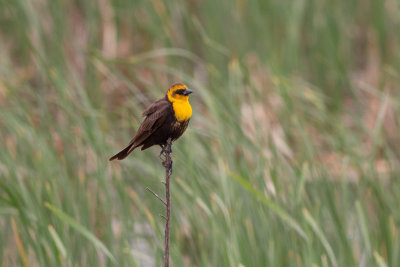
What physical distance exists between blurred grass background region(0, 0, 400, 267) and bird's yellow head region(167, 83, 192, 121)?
326 mm

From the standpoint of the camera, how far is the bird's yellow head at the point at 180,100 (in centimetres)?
165

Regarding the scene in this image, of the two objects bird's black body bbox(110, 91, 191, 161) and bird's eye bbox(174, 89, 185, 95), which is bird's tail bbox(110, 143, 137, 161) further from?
bird's eye bbox(174, 89, 185, 95)

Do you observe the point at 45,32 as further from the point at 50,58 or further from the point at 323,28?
the point at 323,28

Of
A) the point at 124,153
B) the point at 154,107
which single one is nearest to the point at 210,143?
the point at 154,107

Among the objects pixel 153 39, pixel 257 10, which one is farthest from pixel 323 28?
pixel 153 39

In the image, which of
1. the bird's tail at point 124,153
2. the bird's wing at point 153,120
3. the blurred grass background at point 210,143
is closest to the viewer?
the bird's tail at point 124,153

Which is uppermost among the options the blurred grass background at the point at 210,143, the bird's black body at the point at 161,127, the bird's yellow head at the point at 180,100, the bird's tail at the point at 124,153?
the blurred grass background at the point at 210,143

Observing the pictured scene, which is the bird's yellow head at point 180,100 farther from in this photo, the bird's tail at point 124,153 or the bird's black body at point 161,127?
the bird's tail at point 124,153

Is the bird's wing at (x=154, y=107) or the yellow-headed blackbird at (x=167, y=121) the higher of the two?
the bird's wing at (x=154, y=107)

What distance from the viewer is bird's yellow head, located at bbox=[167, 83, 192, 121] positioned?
5.42ft

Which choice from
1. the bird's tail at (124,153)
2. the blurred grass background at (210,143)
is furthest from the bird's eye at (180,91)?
the blurred grass background at (210,143)

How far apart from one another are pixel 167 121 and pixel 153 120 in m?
0.04

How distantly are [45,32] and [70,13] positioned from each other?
63 centimetres

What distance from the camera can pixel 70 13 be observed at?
469 centimetres
